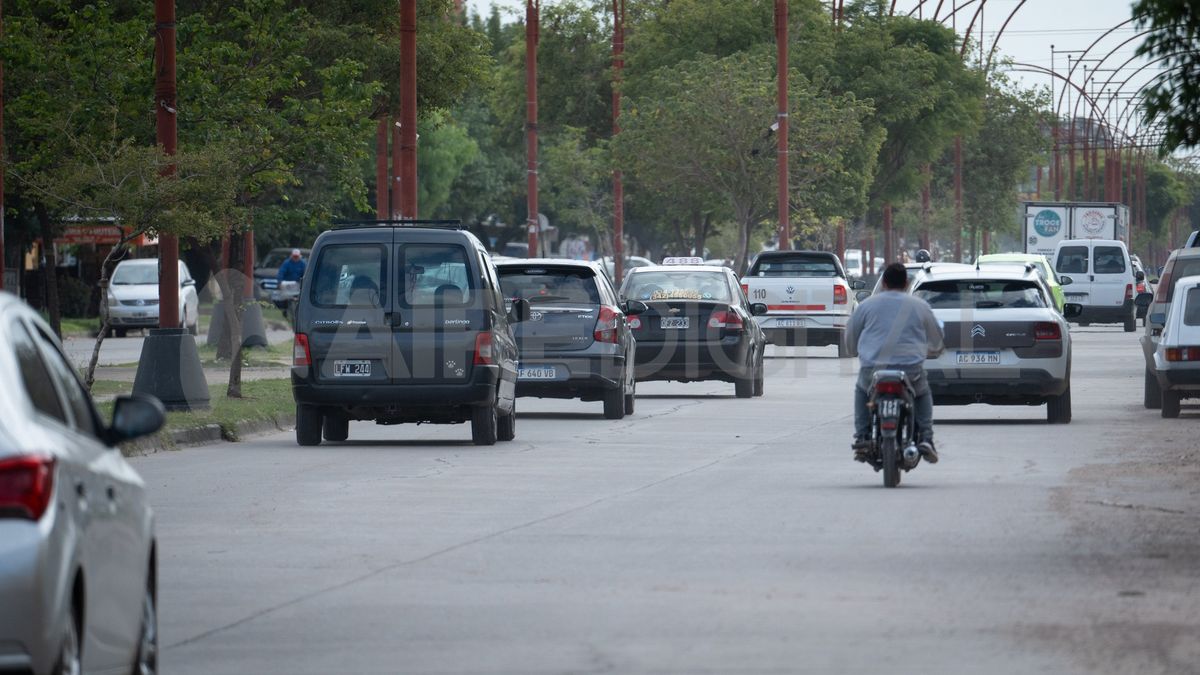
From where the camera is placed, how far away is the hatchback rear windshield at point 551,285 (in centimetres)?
2447

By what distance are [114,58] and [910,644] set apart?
20205 millimetres

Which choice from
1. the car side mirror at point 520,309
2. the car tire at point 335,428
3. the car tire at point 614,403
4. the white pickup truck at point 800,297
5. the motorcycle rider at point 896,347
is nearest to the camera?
the motorcycle rider at point 896,347

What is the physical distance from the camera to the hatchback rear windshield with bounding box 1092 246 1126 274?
54.3m

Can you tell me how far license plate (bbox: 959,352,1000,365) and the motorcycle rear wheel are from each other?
6.98m

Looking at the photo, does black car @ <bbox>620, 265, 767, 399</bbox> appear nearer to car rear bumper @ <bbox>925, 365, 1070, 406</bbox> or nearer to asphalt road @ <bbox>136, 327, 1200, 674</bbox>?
car rear bumper @ <bbox>925, 365, 1070, 406</bbox>

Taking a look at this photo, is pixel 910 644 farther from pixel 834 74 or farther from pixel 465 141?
pixel 465 141

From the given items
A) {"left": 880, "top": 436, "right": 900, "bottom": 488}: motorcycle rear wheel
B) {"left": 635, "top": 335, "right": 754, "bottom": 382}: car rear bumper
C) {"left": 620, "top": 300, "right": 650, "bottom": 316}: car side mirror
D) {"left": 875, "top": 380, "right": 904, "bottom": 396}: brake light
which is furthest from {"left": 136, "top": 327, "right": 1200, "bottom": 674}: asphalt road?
{"left": 635, "top": 335, "right": 754, "bottom": 382}: car rear bumper

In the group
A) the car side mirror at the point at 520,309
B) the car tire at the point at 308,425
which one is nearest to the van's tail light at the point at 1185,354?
the car side mirror at the point at 520,309

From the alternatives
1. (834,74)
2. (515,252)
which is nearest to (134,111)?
(834,74)

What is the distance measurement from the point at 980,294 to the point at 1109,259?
3176 centimetres

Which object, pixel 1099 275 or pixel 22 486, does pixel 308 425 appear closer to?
pixel 22 486

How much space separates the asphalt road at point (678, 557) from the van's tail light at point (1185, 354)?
1.84 metres

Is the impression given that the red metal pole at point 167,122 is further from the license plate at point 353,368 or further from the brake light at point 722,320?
the brake light at point 722,320

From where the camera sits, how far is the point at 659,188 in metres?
62.4
